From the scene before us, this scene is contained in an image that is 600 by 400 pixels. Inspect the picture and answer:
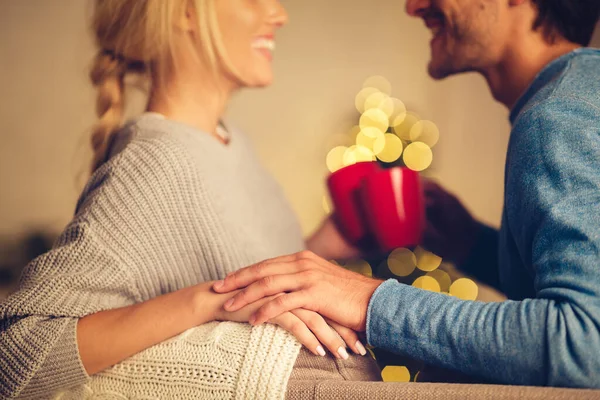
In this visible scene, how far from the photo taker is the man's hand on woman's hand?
777 millimetres

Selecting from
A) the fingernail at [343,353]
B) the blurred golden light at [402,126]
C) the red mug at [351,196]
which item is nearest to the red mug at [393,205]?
the red mug at [351,196]

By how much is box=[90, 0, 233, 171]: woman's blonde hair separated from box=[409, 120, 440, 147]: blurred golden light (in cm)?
114

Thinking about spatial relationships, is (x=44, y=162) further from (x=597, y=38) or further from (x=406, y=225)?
(x=597, y=38)

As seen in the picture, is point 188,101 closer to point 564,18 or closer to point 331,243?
point 331,243

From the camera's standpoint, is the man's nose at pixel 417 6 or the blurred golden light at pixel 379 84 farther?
the blurred golden light at pixel 379 84

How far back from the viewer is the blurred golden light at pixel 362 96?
2.69 m

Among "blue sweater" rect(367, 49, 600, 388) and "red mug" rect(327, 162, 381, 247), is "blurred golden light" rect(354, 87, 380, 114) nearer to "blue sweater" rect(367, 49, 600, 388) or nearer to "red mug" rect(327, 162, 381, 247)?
"red mug" rect(327, 162, 381, 247)

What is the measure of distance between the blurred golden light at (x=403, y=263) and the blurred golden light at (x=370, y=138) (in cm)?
40

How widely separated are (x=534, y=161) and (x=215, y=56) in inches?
28.2

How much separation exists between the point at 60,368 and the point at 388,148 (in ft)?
5.02

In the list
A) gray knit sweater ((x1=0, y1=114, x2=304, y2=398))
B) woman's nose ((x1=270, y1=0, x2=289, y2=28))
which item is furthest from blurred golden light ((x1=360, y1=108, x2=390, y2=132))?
gray knit sweater ((x1=0, y1=114, x2=304, y2=398))

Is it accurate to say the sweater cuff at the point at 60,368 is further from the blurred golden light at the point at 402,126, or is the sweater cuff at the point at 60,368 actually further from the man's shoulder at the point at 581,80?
the blurred golden light at the point at 402,126

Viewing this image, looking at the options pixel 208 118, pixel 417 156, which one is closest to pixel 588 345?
pixel 208 118

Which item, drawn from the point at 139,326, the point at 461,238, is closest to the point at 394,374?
the point at 461,238
